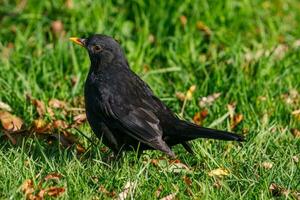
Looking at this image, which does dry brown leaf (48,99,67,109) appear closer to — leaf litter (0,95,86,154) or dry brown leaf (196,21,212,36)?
leaf litter (0,95,86,154)

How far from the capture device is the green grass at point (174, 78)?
15.6 ft

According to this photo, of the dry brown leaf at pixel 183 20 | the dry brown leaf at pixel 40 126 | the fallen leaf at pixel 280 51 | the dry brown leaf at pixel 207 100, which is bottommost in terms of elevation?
the dry brown leaf at pixel 40 126

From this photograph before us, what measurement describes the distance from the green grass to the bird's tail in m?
0.22

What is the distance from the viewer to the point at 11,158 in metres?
5.02

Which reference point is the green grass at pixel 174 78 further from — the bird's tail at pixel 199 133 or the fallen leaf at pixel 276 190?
the bird's tail at pixel 199 133

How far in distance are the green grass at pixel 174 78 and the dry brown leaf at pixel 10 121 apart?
0.26 ft

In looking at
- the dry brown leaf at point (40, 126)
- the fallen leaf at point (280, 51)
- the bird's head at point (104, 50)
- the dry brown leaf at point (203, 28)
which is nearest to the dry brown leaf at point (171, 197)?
the bird's head at point (104, 50)

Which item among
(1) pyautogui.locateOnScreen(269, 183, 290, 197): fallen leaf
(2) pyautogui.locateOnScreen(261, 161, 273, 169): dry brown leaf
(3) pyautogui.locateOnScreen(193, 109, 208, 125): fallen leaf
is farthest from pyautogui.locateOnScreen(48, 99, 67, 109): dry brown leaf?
(1) pyautogui.locateOnScreen(269, 183, 290, 197): fallen leaf

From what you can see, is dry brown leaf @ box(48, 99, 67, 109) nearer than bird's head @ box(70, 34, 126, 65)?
No

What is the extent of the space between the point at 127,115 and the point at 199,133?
1.74 ft

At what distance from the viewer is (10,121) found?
6.01 metres

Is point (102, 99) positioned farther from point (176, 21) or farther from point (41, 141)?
point (176, 21)

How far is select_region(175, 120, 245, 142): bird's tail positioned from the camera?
4793 mm

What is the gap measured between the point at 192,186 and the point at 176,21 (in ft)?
10.6
